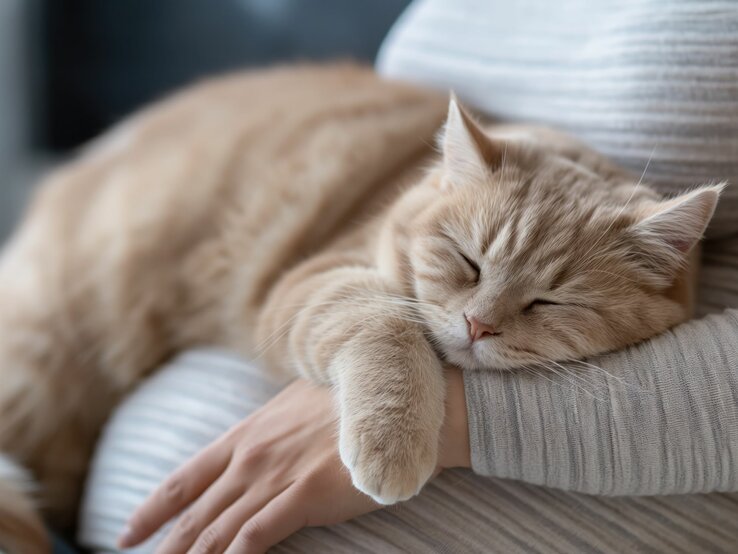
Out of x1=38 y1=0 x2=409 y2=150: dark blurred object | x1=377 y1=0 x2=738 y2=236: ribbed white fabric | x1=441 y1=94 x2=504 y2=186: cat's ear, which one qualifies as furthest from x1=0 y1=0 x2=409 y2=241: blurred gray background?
x1=441 y1=94 x2=504 y2=186: cat's ear

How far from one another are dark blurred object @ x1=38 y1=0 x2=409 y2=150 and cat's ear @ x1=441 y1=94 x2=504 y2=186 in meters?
1.21

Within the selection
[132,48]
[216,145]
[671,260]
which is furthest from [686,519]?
[132,48]

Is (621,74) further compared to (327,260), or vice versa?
(327,260)

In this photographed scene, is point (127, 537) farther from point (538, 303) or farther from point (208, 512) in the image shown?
point (538, 303)

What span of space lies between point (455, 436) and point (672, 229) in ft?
1.52

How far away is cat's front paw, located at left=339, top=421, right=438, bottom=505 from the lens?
1056 mm

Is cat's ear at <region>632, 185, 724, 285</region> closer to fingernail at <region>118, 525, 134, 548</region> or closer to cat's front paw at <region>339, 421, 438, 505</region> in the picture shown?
cat's front paw at <region>339, 421, 438, 505</region>

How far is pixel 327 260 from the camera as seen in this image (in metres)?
1.46

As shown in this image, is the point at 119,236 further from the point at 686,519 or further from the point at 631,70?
the point at 686,519

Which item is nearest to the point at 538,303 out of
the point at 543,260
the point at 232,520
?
the point at 543,260

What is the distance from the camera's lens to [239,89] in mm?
1952

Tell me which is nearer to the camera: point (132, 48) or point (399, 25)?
point (399, 25)

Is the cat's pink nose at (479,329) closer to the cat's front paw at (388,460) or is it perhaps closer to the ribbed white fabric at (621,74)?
the cat's front paw at (388,460)

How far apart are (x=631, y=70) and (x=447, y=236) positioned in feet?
1.54
